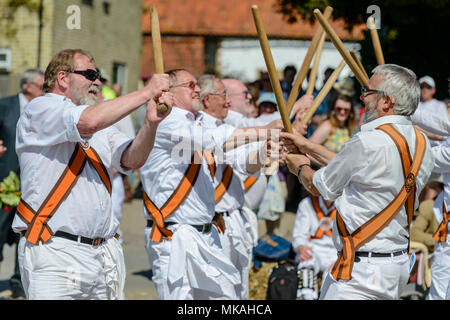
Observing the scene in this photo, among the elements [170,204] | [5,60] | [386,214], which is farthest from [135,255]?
[5,60]

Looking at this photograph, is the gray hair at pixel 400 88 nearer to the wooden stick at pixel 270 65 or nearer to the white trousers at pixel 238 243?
the wooden stick at pixel 270 65

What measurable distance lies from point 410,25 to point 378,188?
Result: 25.4 feet

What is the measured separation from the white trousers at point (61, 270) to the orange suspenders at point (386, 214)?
1.34m

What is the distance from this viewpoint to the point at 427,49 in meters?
11.4

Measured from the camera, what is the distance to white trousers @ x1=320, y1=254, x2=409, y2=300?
3934mm

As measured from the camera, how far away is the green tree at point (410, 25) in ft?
32.1

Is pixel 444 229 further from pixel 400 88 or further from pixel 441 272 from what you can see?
pixel 400 88

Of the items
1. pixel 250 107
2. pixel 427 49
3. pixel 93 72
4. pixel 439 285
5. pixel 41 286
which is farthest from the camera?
pixel 427 49

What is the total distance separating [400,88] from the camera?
400cm

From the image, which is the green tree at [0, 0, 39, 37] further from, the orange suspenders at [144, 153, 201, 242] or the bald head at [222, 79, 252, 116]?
the orange suspenders at [144, 153, 201, 242]
